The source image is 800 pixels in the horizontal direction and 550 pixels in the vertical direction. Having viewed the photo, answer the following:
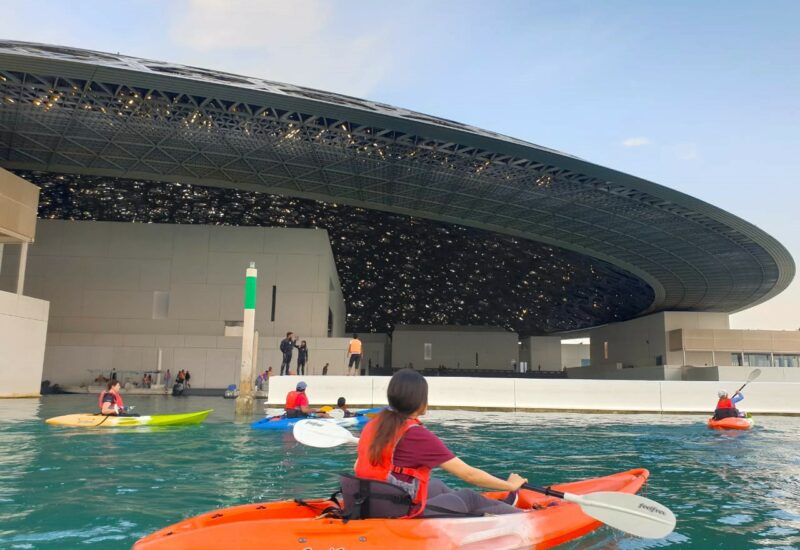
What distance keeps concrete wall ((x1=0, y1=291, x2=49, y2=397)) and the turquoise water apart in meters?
13.1

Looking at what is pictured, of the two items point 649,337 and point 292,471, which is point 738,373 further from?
point 292,471

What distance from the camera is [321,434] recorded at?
6.46 metres

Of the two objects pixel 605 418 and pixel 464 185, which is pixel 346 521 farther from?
pixel 464 185

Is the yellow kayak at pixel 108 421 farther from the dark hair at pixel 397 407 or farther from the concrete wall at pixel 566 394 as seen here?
the dark hair at pixel 397 407

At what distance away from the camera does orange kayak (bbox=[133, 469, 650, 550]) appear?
171 inches

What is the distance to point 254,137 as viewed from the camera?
3184 cm

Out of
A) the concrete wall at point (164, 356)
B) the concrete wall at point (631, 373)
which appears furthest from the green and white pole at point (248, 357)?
the concrete wall at point (631, 373)

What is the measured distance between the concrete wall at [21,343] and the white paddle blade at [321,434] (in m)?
27.9

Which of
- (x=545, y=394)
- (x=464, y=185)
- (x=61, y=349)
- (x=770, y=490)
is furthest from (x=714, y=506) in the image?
(x=61, y=349)

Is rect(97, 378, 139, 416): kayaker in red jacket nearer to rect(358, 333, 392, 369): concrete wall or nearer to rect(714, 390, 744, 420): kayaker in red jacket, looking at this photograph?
rect(714, 390, 744, 420): kayaker in red jacket

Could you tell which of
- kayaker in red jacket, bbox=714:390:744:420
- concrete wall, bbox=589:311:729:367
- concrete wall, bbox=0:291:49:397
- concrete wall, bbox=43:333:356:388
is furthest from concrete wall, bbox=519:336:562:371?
kayaker in red jacket, bbox=714:390:744:420

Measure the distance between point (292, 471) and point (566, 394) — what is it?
16278 mm

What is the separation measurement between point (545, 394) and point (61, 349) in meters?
32.3

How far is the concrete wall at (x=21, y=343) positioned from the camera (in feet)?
94.0
